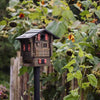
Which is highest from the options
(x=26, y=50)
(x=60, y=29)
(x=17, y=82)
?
(x=60, y=29)

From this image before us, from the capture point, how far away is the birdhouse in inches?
86.9

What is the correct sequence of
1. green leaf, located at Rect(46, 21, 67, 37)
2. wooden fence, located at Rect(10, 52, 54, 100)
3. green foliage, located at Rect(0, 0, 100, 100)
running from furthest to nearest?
wooden fence, located at Rect(10, 52, 54, 100)
green leaf, located at Rect(46, 21, 67, 37)
green foliage, located at Rect(0, 0, 100, 100)

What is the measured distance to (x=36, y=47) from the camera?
7.34ft

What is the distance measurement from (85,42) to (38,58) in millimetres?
387

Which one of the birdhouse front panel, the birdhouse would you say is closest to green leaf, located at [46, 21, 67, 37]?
the birdhouse

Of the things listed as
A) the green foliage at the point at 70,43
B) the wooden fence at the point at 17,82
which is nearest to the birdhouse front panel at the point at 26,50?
the green foliage at the point at 70,43

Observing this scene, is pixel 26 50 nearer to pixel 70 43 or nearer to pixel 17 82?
pixel 70 43

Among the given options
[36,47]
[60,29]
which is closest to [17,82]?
[60,29]

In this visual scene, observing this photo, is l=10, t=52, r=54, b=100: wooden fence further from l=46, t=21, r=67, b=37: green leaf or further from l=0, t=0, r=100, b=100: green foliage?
l=46, t=21, r=67, b=37: green leaf

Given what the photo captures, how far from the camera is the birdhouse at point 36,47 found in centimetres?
221

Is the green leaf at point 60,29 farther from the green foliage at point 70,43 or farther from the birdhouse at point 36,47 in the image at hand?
the birdhouse at point 36,47

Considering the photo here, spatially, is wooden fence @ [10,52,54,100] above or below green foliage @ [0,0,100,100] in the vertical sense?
below

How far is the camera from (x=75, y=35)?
7.15ft

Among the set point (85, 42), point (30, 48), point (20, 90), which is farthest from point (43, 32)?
point (20, 90)
